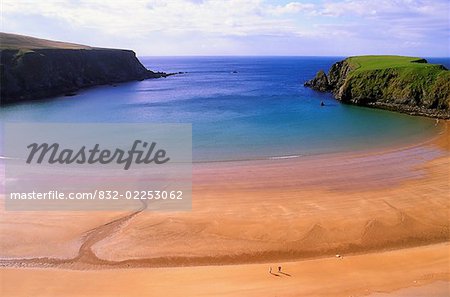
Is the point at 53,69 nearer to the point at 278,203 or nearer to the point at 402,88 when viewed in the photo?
the point at 402,88

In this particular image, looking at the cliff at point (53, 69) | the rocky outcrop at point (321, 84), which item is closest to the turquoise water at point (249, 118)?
the rocky outcrop at point (321, 84)

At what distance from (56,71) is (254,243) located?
7299cm

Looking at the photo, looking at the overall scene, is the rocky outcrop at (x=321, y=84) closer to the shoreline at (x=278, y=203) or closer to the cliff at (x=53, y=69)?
the shoreline at (x=278, y=203)

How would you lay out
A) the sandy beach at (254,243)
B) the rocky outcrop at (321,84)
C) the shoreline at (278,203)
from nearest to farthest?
the sandy beach at (254,243), the shoreline at (278,203), the rocky outcrop at (321,84)

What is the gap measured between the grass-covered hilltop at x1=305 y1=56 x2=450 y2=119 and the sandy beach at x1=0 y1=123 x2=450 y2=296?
2766cm

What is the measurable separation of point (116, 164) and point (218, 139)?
10791mm

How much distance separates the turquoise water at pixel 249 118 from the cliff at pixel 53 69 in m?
6.67

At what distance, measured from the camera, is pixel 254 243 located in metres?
19.9

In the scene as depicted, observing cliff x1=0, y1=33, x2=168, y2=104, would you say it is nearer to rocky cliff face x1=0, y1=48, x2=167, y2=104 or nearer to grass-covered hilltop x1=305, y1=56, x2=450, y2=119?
rocky cliff face x1=0, y1=48, x2=167, y2=104

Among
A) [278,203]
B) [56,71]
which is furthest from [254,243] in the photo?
[56,71]

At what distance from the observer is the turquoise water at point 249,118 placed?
1465 inches

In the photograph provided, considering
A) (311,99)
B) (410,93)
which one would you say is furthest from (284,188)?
(311,99)

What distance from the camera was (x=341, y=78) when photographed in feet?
255

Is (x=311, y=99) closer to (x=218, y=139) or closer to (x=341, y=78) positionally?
(x=341, y=78)
